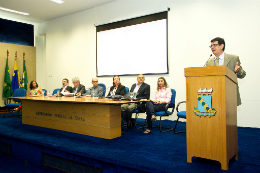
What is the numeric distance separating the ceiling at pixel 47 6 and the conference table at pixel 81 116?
3497mm

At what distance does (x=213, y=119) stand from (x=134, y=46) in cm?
416

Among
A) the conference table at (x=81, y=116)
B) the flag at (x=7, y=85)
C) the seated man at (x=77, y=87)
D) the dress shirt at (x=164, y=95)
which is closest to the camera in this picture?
the conference table at (x=81, y=116)

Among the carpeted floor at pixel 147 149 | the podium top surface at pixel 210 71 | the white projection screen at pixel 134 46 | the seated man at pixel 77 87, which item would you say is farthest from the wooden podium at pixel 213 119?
the seated man at pixel 77 87

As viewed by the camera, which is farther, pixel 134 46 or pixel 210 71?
pixel 134 46

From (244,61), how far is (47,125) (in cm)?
432

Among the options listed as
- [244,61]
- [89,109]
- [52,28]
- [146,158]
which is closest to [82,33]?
[52,28]

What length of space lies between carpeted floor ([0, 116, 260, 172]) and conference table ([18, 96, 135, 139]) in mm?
154

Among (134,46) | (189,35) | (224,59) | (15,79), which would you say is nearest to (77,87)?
(134,46)

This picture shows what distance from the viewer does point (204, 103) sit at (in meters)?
1.93

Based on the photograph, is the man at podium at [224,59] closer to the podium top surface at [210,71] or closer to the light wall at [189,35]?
the podium top surface at [210,71]

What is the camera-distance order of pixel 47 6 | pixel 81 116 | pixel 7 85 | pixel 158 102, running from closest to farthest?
pixel 81 116
pixel 158 102
pixel 47 6
pixel 7 85

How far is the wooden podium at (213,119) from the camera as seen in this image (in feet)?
6.07

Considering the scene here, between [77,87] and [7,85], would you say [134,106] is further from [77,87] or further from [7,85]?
[7,85]

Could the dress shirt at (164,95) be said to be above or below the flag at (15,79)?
below
